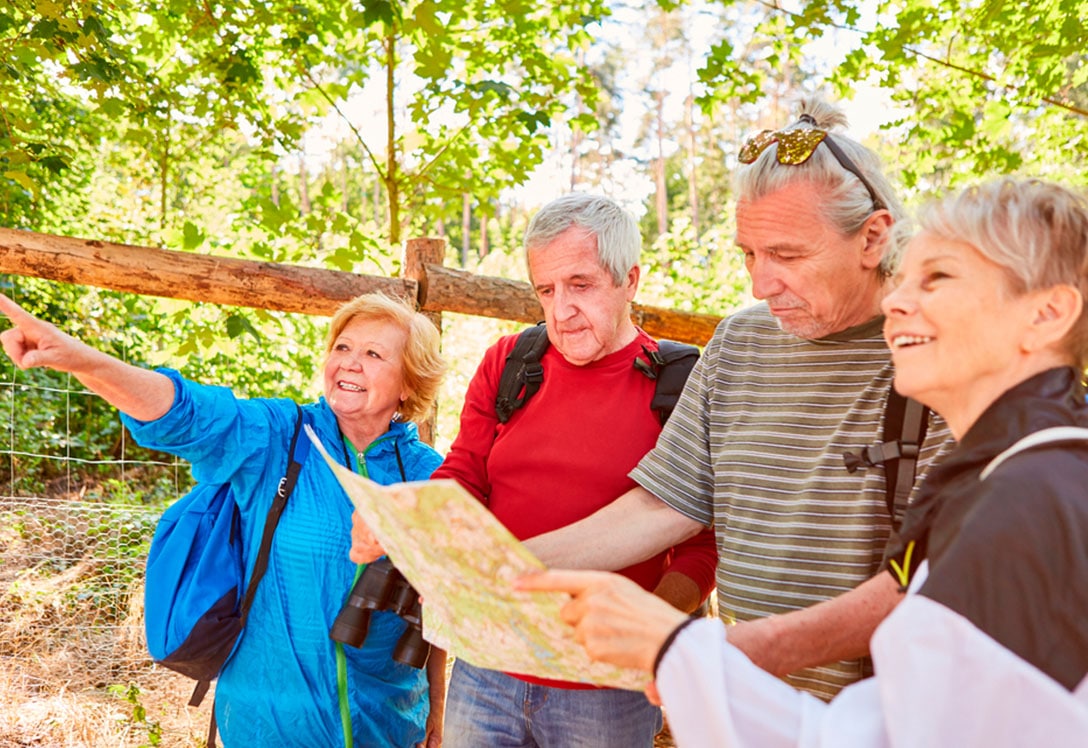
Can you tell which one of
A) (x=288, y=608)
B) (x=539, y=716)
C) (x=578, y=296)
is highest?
(x=578, y=296)

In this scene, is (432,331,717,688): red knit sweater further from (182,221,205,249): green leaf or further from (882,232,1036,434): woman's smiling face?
(182,221,205,249): green leaf

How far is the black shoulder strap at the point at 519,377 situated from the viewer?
2.48m

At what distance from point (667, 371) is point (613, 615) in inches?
48.7

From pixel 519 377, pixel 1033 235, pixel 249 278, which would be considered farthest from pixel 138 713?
pixel 1033 235

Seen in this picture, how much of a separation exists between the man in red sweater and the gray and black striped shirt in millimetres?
257

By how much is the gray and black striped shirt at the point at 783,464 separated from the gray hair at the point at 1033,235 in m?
0.53

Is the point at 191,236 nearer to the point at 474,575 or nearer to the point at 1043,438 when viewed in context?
the point at 474,575

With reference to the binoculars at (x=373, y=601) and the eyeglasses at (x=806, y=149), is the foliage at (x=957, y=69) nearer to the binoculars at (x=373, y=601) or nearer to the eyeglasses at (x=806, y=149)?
the eyeglasses at (x=806, y=149)

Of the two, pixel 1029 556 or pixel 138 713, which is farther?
pixel 138 713

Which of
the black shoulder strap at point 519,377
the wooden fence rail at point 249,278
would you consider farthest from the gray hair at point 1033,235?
the wooden fence rail at point 249,278

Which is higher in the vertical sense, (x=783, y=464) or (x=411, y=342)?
(x=411, y=342)

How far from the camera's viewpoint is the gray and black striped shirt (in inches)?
71.6

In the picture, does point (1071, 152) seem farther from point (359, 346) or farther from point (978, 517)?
point (978, 517)

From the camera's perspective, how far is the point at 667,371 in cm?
243
